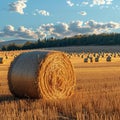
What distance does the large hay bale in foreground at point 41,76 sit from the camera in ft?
37.3

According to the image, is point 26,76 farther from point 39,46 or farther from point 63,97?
point 39,46

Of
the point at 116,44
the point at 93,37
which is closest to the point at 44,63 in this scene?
the point at 116,44

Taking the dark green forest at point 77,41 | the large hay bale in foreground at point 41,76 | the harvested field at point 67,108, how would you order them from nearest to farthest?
the harvested field at point 67,108 < the large hay bale in foreground at point 41,76 < the dark green forest at point 77,41

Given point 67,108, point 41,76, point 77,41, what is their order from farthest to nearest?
point 77,41, point 41,76, point 67,108

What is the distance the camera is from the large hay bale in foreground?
11.4 m

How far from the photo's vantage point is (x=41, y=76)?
1162 cm

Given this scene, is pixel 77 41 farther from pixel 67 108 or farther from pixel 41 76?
pixel 67 108

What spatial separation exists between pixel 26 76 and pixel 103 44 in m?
68.8

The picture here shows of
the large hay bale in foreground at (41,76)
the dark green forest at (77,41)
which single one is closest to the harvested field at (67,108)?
the large hay bale in foreground at (41,76)

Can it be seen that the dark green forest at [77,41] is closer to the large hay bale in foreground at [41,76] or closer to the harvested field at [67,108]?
the large hay bale in foreground at [41,76]

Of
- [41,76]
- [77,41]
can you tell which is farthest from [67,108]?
[77,41]

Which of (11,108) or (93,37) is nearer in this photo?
(11,108)

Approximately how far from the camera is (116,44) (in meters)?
78.6

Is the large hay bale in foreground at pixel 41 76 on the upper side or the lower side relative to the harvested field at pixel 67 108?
upper
